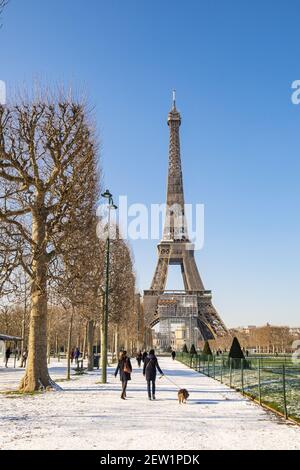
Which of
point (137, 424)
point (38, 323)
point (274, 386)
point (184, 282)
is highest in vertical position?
point (184, 282)

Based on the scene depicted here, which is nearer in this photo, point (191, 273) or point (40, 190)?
point (40, 190)

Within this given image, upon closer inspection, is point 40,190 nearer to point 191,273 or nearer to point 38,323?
point 38,323

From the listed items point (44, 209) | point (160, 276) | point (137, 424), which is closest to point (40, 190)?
point (44, 209)

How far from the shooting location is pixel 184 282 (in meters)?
93.9

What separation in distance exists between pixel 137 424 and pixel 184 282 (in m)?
83.9

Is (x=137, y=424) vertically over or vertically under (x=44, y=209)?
under

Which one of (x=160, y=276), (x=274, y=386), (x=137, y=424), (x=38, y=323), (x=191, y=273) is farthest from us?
(x=191, y=273)

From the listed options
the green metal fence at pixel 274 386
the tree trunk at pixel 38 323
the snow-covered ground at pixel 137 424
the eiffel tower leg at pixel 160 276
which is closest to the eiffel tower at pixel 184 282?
the eiffel tower leg at pixel 160 276

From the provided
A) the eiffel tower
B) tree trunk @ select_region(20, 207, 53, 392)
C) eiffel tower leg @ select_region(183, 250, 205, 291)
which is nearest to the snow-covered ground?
tree trunk @ select_region(20, 207, 53, 392)

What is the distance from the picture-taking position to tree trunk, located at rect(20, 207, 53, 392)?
1816cm

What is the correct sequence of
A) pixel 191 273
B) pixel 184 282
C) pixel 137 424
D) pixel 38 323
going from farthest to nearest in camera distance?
pixel 184 282
pixel 191 273
pixel 38 323
pixel 137 424
